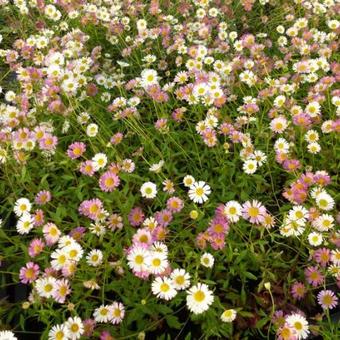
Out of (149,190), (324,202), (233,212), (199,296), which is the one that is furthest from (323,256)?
(149,190)

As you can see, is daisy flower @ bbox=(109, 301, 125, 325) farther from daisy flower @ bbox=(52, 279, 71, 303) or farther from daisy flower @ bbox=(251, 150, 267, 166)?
daisy flower @ bbox=(251, 150, 267, 166)

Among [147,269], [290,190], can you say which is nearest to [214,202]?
[290,190]

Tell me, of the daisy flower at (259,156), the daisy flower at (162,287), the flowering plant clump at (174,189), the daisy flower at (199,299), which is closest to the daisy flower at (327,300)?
the flowering plant clump at (174,189)

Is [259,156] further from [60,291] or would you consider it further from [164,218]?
[60,291]

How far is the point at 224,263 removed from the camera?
73.9 inches

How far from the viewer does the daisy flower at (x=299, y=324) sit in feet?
4.80

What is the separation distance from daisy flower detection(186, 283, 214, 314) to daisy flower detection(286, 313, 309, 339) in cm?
29

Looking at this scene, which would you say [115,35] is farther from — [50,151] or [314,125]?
[314,125]

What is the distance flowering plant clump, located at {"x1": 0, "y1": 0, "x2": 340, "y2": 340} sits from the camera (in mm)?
1621

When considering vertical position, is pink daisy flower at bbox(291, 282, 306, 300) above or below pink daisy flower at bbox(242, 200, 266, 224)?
below

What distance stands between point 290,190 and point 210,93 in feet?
2.39

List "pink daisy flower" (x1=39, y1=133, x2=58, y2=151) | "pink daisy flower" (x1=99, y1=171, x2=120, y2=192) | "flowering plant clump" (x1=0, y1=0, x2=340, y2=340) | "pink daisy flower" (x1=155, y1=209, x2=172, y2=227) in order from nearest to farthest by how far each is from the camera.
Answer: "flowering plant clump" (x1=0, y1=0, x2=340, y2=340) → "pink daisy flower" (x1=155, y1=209, x2=172, y2=227) → "pink daisy flower" (x1=99, y1=171, x2=120, y2=192) → "pink daisy flower" (x1=39, y1=133, x2=58, y2=151)

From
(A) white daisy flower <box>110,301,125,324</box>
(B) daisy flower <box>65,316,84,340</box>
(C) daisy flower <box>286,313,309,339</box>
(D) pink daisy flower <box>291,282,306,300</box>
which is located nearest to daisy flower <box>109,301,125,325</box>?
(A) white daisy flower <box>110,301,125,324</box>

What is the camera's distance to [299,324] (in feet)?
4.83
